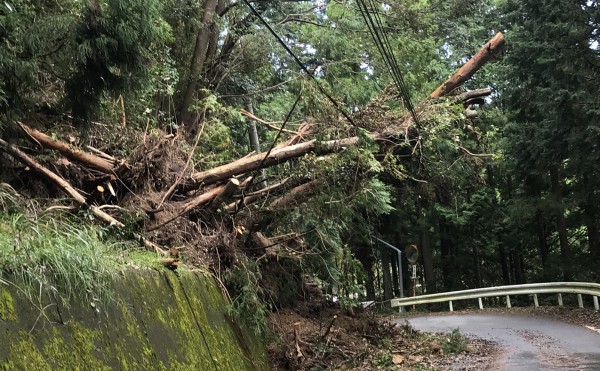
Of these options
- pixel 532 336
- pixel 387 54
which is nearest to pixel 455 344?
pixel 532 336

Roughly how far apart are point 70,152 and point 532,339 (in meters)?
10.1

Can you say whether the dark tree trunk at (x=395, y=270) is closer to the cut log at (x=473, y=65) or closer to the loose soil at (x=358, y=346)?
the loose soil at (x=358, y=346)

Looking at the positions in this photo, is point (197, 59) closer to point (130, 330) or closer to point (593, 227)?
point (130, 330)

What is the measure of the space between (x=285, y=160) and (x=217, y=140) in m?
2.82

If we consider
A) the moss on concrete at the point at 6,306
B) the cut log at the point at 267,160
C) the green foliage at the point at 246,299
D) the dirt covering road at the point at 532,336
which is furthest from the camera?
the cut log at the point at 267,160

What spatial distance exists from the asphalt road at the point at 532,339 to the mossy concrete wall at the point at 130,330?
194 inches

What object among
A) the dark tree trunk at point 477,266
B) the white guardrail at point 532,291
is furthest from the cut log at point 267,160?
the dark tree trunk at point 477,266

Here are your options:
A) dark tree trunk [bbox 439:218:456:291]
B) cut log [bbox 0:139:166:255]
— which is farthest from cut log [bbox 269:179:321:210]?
dark tree trunk [bbox 439:218:456:291]

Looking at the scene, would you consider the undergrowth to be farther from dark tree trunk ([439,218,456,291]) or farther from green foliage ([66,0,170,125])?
dark tree trunk ([439,218,456,291])

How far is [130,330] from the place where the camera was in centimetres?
423

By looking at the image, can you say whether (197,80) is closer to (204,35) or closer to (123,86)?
(204,35)

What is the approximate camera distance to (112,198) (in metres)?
7.93

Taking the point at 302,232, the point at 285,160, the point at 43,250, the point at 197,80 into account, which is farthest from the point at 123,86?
the point at 197,80

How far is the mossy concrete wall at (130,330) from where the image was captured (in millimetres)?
3062
